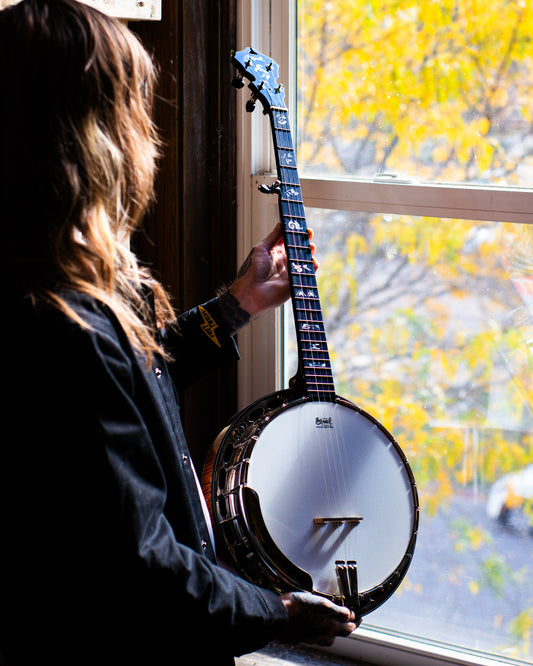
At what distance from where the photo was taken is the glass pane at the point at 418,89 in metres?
1.52

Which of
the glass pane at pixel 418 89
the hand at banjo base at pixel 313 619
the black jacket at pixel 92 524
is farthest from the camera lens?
the glass pane at pixel 418 89

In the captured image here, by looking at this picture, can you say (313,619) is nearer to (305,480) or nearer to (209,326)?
(305,480)

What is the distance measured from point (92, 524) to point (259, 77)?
0.98 metres

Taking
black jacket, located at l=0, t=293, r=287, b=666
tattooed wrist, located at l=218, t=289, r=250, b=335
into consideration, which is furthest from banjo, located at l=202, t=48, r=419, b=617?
black jacket, located at l=0, t=293, r=287, b=666

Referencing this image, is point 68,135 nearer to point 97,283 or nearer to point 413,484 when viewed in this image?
point 97,283

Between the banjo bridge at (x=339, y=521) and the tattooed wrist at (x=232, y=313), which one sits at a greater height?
the tattooed wrist at (x=232, y=313)

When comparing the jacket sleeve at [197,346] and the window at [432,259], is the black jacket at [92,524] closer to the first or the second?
the jacket sleeve at [197,346]

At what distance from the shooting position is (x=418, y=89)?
1603 mm

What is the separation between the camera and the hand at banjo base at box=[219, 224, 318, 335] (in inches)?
56.0

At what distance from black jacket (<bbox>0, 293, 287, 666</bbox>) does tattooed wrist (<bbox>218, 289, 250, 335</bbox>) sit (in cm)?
42

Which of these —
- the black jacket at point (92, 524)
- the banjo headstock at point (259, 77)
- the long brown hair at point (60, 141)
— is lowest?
the black jacket at point (92, 524)

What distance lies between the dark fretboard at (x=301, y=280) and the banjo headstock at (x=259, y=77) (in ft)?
0.08

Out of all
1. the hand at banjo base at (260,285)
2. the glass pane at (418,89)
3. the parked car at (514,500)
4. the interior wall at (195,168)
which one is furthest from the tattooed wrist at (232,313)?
the parked car at (514,500)

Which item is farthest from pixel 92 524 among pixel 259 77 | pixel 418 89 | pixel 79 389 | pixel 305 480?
pixel 418 89
